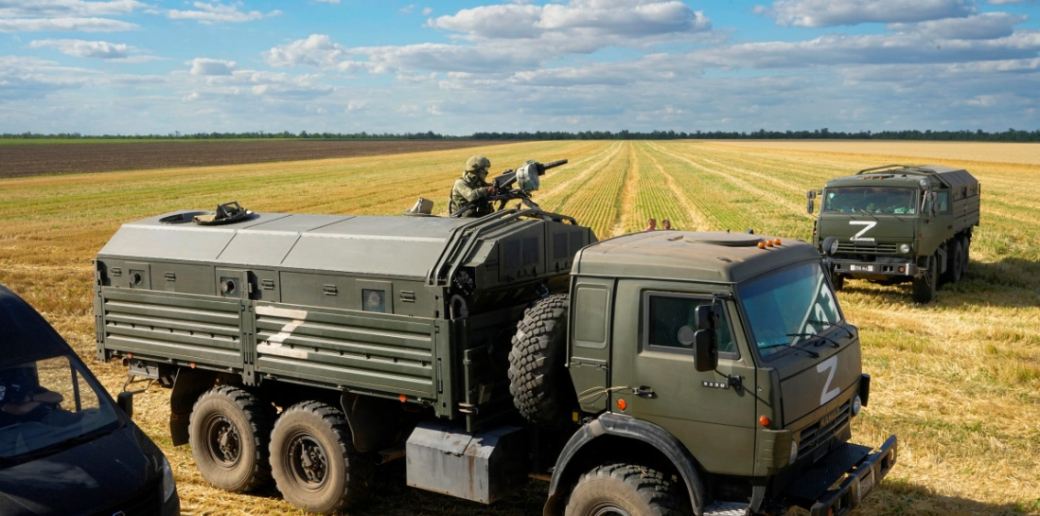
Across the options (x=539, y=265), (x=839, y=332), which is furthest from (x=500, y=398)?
(x=839, y=332)

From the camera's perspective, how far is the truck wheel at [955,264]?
18203mm

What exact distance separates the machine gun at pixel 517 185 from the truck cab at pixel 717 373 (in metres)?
2.73

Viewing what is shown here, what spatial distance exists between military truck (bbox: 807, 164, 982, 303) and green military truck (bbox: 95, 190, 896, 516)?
9973 millimetres

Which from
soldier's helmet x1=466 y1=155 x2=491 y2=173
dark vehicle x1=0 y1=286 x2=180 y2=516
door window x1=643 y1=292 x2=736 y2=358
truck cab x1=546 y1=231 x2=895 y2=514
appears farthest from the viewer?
soldier's helmet x1=466 y1=155 x2=491 y2=173

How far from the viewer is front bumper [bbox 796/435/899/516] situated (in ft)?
18.8

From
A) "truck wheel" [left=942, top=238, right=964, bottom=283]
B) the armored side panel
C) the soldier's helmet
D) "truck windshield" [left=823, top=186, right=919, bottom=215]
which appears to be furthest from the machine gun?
"truck wheel" [left=942, top=238, right=964, bottom=283]

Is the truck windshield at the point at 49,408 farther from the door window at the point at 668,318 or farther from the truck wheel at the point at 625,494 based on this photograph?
the door window at the point at 668,318

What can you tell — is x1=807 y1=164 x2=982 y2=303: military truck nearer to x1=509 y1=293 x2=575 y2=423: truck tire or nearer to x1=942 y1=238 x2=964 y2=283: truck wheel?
x1=942 y1=238 x2=964 y2=283: truck wheel

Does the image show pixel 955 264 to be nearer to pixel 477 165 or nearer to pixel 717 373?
pixel 477 165

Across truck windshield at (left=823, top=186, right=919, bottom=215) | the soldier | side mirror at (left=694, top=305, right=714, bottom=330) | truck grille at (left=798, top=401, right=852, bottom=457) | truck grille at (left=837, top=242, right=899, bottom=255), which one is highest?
the soldier

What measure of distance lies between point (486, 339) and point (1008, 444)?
5.56m

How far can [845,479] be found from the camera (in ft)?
19.8

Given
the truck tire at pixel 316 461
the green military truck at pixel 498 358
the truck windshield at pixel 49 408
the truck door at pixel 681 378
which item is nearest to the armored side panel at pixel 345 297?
the green military truck at pixel 498 358

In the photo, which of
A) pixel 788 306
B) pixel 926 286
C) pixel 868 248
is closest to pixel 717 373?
pixel 788 306
